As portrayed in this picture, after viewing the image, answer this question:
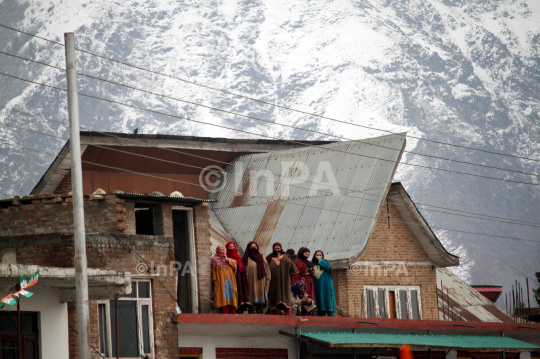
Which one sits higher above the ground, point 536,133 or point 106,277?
point 536,133

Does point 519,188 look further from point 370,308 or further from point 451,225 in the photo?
point 370,308

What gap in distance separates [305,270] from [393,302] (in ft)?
19.1

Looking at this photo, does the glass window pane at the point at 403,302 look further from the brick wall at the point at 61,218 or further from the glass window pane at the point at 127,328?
the brick wall at the point at 61,218

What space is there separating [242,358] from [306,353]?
190cm

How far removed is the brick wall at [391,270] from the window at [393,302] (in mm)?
164

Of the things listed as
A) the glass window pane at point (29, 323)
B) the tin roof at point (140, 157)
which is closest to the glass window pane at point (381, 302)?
the tin roof at point (140, 157)

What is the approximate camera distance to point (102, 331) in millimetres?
15453

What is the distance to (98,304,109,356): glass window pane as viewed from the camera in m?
15.3

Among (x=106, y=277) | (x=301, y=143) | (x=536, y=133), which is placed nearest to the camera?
(x=106, y=277)

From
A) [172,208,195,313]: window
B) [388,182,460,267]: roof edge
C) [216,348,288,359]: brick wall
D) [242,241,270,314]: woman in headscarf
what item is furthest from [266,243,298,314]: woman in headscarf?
[388,182,460,267]: roof edge

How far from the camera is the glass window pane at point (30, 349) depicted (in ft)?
44.6

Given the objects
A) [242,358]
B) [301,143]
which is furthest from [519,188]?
[242,358]

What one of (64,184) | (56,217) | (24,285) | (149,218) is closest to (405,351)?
(24,285)

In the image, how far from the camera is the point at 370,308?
2261cm
